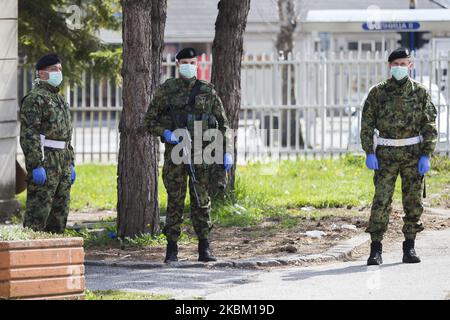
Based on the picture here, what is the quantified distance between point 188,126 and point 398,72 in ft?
6.58

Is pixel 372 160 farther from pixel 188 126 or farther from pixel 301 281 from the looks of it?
pixel 188 126

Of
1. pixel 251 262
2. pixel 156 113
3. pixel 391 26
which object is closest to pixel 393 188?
pixel 251 262

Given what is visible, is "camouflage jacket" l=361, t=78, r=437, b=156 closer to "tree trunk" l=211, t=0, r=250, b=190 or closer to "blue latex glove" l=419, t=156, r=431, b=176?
"blue latex glove" l=419, t=156, r=431, b=176

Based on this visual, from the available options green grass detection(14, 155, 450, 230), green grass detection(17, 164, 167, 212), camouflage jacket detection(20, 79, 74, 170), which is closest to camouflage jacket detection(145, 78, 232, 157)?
camouflage jacket detection(20, 79, 74, 170)

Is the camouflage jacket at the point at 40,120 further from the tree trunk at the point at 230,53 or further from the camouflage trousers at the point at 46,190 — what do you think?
the tree trunk at the point at 230,53

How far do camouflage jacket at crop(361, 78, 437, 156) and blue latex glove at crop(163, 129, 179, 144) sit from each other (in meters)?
1.74

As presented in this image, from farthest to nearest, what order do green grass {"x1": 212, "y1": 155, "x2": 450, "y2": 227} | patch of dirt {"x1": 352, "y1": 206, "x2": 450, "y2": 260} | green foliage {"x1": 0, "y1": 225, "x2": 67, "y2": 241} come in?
green grass {"x1": 212, "y1": 155, "x2": 450, "y2": 227}, patch of dirt {"x1": 352, "y1": 206, "x2": 450, "y2": 260}, green foliage {"x1": 0, "y1": 225, "x2": 67, "y2": 241}

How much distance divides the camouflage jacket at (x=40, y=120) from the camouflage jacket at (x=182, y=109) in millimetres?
942

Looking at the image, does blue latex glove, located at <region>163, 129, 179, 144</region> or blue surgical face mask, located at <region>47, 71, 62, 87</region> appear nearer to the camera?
blue latex glove, located at <region>163, 129, 179, 144</region>

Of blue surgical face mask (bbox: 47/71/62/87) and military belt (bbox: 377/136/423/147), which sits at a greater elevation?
blue surgical face mask (bbox: 47/71/62/87)

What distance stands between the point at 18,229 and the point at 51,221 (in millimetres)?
2889

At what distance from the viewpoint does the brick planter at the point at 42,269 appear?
27.7 feet

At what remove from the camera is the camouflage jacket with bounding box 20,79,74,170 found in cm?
1137

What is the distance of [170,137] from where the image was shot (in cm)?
1105
